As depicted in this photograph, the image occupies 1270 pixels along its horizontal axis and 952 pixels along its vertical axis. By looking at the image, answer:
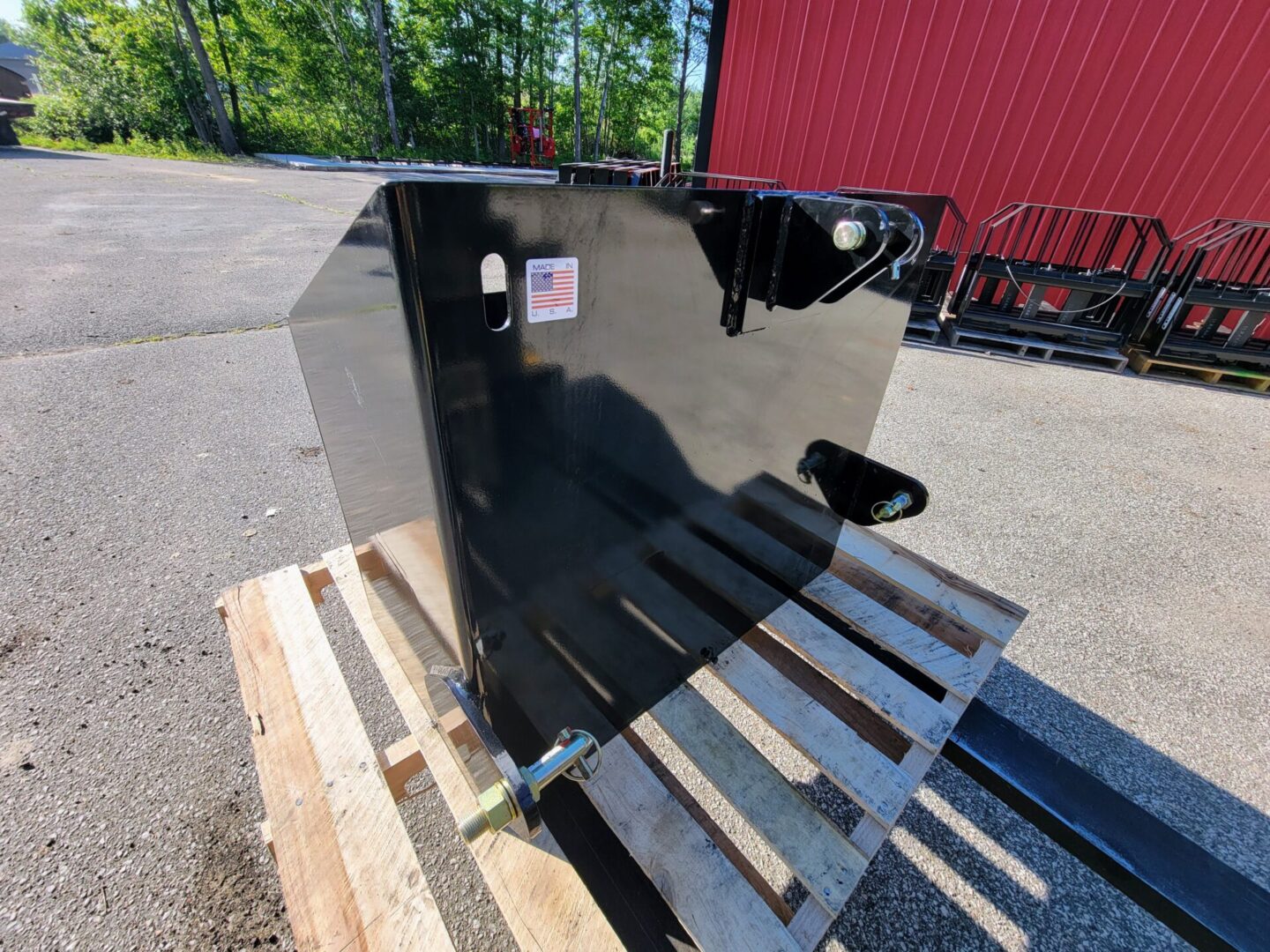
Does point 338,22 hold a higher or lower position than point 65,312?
higher

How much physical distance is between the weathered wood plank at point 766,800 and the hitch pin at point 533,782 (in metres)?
0.35

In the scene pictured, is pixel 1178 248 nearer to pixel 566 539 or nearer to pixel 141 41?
pixel 566 539

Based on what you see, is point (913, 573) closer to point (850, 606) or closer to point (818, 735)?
point (850, 606)

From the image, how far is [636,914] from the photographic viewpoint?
2.97 feet

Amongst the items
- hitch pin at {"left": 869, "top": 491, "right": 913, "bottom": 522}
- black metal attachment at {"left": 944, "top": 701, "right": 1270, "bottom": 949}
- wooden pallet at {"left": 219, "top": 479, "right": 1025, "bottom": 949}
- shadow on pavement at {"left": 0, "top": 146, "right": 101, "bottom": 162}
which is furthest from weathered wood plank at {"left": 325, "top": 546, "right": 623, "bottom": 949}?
shadow on pavement at {"left": 0, "top": 146, "right": 101, "bottom": 162}

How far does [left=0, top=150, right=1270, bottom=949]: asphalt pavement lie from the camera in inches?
46.5

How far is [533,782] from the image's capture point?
750mm

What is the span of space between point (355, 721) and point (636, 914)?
699 mm

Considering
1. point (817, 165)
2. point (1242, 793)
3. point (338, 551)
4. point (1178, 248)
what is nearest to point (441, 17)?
point (817, 165)

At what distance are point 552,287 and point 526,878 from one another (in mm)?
948

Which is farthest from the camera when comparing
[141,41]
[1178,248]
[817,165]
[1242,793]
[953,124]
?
[141,41]

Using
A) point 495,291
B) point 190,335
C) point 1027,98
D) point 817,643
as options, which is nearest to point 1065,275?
point 1027,98

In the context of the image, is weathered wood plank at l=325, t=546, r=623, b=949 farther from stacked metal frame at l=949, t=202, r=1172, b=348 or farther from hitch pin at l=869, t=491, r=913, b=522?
stacked metal frame at l=949, t=202, r=1172, b=348

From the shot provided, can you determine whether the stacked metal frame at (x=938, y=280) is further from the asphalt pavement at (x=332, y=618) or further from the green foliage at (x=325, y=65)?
the green foliage at (x=325, y=65)
